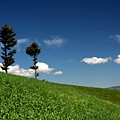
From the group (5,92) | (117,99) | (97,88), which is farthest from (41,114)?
(97,88)

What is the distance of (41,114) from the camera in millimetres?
24609

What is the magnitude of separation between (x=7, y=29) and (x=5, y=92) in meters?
67.2

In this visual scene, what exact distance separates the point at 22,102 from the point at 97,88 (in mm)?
50799

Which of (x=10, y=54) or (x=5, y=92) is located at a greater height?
(x=10, y=54)

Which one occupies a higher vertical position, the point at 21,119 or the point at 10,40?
the point at 10,40

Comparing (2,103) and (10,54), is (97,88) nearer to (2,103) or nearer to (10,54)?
(10,54)

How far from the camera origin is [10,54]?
9131cm

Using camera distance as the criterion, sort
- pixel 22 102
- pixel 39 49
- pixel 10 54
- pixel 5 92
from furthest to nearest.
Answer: pixel 39 49 → pixel 10 54 → pixel 5 92 → pixel 22 102

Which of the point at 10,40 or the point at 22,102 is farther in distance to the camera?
the point at 10,40

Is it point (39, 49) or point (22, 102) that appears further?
point (39, 49)

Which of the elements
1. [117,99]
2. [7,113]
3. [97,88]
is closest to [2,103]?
[7,113]

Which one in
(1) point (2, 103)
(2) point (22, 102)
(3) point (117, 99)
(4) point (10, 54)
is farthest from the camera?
(4) point (10, 54)

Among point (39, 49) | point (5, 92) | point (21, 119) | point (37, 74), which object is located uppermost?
point (39, 49)

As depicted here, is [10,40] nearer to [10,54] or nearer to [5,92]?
[10,54]
